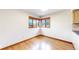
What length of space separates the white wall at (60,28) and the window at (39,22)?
0.06 metres

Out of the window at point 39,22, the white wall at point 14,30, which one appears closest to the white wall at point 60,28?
the window at point 39,22

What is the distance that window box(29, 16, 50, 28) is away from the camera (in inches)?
39.0

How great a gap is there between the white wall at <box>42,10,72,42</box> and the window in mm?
57

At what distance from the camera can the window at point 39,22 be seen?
0.99m

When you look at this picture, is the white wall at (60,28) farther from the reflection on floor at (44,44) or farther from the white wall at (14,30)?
the white wall at (14,30)

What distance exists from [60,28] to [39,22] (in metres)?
0.32

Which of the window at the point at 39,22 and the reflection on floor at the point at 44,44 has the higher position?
the window at the point at 39,22

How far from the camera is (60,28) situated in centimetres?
105

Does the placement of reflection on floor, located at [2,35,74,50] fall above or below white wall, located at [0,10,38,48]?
below

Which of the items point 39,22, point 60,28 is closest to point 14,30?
point 39,22

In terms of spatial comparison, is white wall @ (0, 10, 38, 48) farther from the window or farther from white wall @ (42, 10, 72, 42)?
white wall @ (42, 10, 72, 42)

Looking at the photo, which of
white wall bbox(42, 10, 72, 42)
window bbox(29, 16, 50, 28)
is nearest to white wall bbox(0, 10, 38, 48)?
window bbox(29, 16, 50, 28)
